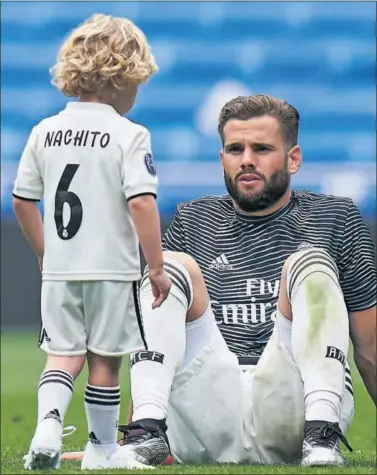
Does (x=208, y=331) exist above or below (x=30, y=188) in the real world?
below

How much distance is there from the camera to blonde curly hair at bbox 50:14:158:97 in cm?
297

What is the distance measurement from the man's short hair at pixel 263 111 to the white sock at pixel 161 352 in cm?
48

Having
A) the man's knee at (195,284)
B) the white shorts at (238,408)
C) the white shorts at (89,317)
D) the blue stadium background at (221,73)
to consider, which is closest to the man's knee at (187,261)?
the man's knee at (195,284)

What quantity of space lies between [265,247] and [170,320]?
396 mm

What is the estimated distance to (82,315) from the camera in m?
2.97

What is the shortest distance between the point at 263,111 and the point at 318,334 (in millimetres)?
675

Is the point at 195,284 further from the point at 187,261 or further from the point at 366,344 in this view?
the point at 366,344

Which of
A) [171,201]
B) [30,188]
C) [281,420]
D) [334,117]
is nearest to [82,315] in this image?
[30,188]

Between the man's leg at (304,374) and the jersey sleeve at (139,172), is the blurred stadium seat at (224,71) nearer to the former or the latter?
the man's leg at (304,374)

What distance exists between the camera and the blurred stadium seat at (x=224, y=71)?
39.8ft

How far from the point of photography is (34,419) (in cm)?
620

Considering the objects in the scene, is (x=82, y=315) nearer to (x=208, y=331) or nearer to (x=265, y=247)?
(x=208, y=331)

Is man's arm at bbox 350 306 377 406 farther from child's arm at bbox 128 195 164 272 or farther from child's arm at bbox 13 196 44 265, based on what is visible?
child's arm at bbox 13 196 44 265

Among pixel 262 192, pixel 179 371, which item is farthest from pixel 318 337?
pixel 262 192
